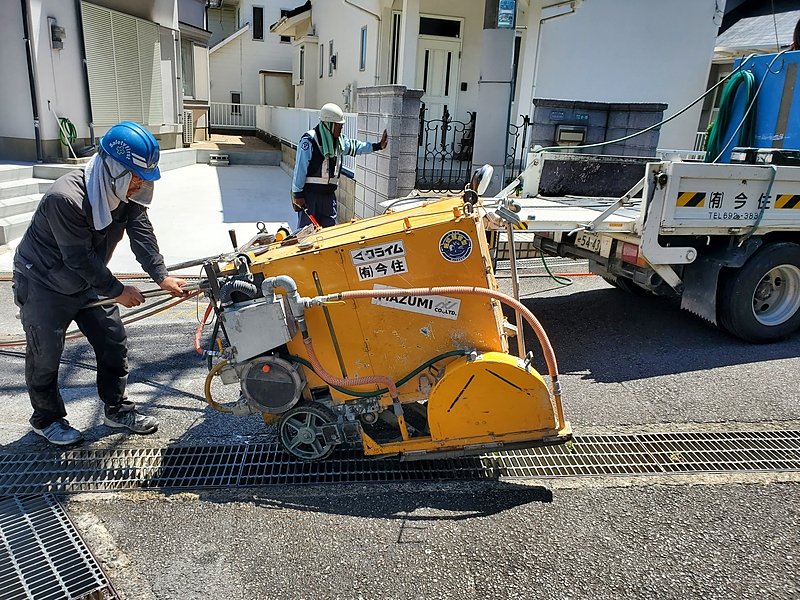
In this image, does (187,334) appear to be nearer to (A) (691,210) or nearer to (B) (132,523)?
(B) (132,523)

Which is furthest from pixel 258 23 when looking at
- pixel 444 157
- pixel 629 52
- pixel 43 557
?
pixel 43 557

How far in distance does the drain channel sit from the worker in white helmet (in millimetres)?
3035

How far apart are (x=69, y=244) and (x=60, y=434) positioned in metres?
1.12

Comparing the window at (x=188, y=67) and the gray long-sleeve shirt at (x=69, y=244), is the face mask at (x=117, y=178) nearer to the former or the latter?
the gray long-sleeve shirt at (x=69, y=244)

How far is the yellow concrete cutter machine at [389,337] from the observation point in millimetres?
2889

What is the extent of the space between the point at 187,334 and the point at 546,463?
10.7ft

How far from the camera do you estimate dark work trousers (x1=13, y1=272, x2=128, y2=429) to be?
3.13m

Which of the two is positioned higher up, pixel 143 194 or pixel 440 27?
pixel 440 27

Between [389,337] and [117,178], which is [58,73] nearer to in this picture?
[117,178]

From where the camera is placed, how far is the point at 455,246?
292cm

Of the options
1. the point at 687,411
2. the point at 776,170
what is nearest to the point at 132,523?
the point at 687,411

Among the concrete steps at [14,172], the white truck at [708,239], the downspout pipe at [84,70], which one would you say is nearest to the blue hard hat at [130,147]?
the white truck at [708,239]

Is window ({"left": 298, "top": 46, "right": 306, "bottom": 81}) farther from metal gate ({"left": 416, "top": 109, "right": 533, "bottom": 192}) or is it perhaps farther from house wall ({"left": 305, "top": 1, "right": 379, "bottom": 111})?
metal gate ({"left": 416, "top": 109, "right": 533, "bottom": 192})

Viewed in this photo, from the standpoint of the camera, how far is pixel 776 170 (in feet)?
15.3
